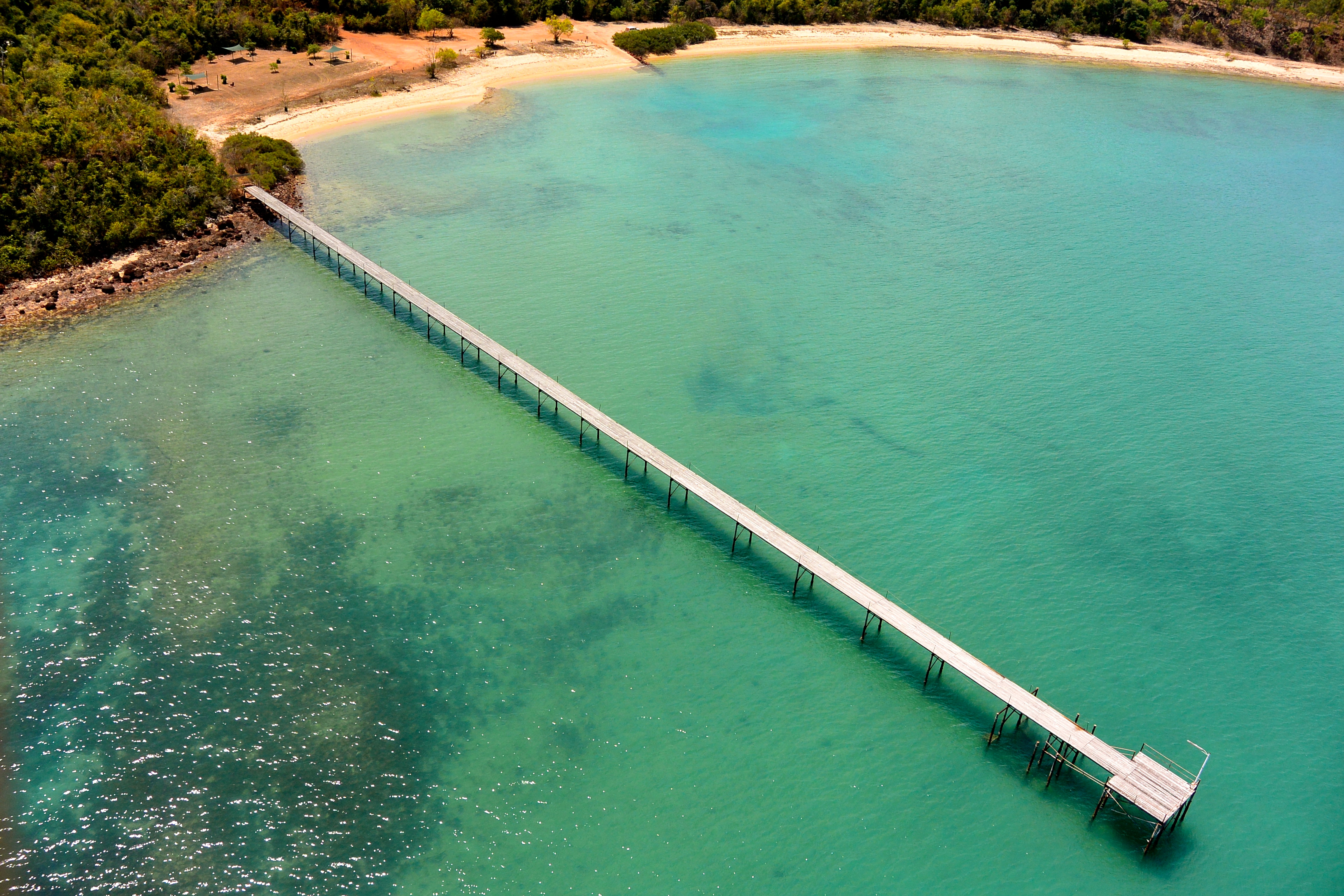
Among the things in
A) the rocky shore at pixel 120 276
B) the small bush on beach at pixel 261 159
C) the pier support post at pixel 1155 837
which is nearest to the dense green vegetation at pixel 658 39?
the small bush on beach at pixel 261 159

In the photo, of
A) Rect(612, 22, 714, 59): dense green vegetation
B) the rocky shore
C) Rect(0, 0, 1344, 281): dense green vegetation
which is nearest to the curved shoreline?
Rect(612, 22, 714, 59): dense green vegetation

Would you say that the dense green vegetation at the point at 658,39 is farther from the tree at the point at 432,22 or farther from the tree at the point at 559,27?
the tree at the point at 432,22

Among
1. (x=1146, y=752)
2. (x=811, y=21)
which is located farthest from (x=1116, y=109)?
(x=1146, y=752)

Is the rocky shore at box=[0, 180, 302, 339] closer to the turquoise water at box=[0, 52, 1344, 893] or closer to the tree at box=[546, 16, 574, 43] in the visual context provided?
the turquoise water at box=[0, 52, 1344, 893]

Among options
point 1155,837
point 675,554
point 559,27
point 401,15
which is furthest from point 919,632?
point 401,15

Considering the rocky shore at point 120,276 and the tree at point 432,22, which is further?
the tree at point 432,22

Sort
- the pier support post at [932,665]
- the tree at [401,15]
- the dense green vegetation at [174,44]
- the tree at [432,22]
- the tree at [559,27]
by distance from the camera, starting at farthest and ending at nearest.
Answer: the tree at [559,27] < the tree at [432,22] < the tree at [401,15] < the dense green vegetation at [174,44] < the pier support post at [932,665]

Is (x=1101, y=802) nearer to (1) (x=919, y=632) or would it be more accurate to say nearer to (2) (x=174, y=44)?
(1) (x=919, y=632)
